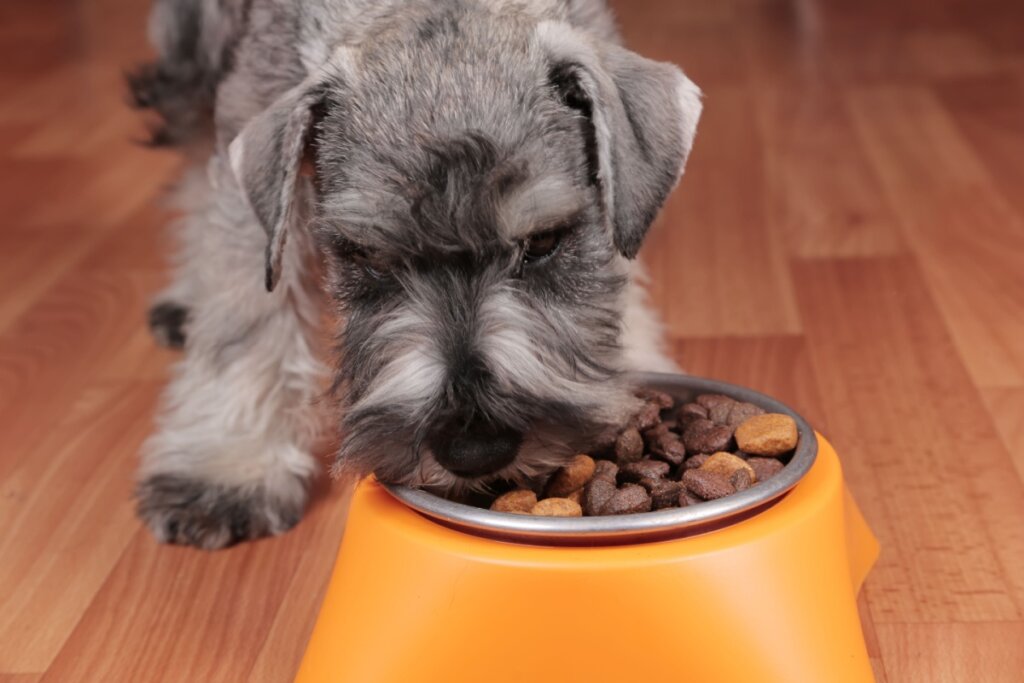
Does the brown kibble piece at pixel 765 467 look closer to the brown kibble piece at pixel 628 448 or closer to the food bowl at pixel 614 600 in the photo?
the food bowl at pixel 614 600

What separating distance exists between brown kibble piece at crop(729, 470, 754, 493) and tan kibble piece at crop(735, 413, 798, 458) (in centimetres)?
8

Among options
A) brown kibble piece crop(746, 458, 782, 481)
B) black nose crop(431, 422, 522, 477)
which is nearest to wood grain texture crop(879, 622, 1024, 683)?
brown kibble piece crop(746, 458, 782, 481)

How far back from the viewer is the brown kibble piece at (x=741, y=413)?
2088 mm

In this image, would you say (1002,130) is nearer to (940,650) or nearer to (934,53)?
(934,53)

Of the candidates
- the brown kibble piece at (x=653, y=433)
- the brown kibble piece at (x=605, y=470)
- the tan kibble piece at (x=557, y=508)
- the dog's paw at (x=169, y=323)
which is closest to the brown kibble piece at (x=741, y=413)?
the brown kibble piece at (x=653, y=433)

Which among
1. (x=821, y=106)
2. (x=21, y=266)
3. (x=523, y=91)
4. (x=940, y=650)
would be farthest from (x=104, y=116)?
(x=940, y=650)

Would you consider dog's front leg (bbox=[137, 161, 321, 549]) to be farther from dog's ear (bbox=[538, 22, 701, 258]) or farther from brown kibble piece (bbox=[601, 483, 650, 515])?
brown kibble piece (bbox=[601, 483, 650, 515])

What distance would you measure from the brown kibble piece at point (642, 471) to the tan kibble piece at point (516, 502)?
16 cm

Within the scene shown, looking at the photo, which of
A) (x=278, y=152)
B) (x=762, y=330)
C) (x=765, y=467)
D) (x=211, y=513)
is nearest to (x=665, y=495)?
(x=765, y=467)

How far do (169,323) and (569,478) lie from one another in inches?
64.0

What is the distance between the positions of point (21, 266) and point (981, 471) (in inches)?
106

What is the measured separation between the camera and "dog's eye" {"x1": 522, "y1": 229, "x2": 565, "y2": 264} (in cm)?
198

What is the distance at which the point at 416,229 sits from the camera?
6.23 feet

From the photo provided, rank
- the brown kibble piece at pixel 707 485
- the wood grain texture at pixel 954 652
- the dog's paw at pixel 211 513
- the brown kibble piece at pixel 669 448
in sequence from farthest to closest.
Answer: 1. the dog's paw at pixel 211 513
2. the brown kibble piece at pixel 669 448
3. the wood grain texture at pixel 954 652
4. the brown kibble piece at pixel 707 485
